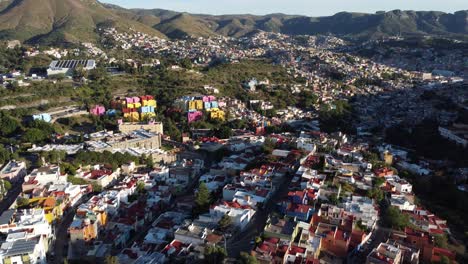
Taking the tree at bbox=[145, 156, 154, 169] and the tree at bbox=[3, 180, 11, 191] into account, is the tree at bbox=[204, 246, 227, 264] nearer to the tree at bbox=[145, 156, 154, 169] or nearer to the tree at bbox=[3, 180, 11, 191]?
the tree at bbox=[145, 156, 154, 169]

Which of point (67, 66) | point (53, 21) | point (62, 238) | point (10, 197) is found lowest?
point (62, 238)

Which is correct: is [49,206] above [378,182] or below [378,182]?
below

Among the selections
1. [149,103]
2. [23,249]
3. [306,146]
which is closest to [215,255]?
[23,249]

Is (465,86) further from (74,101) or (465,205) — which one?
(74,101)

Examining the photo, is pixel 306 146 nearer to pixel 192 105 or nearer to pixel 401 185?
pixel 401 185

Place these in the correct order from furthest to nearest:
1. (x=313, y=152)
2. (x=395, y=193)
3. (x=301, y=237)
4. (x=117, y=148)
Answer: (x=117, y=148), (x=313, y=152), (x=395, y=193), (x=301, y=237)

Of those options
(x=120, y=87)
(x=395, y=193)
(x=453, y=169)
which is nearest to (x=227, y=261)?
(x=395, y=193)
